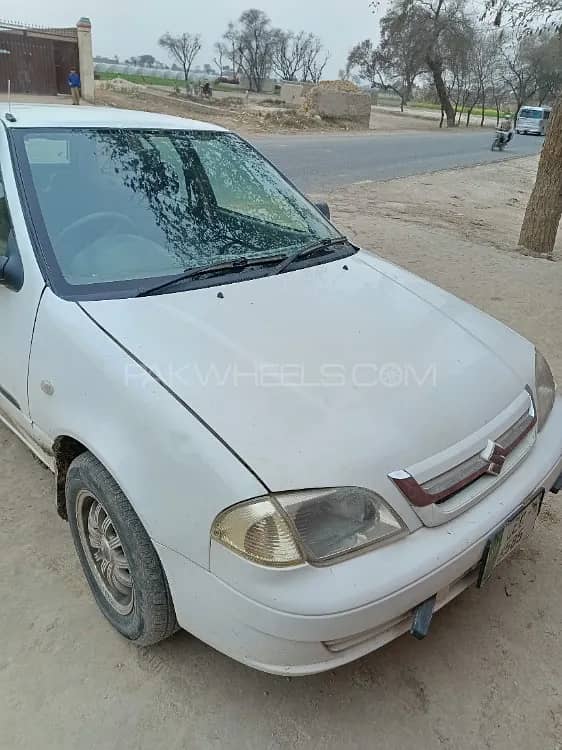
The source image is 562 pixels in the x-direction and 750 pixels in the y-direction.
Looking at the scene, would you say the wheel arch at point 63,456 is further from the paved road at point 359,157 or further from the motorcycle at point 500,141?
the motorcycle at point 500,141

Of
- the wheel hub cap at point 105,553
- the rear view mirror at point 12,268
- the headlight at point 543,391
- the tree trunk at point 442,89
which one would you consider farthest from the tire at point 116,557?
the tree trunk at point 442,89

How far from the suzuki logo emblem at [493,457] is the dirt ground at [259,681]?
726mm

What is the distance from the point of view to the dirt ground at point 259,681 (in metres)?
1.87

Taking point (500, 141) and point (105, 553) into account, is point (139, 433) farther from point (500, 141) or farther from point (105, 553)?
point (500, 141)

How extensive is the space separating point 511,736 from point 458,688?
0.68ft

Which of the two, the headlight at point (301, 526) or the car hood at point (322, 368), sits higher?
the car hood at point (322, 368)

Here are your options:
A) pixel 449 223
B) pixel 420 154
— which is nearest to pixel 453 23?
pixel 420 154

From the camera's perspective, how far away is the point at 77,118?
2.79 metres

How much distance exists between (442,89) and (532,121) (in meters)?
8.37

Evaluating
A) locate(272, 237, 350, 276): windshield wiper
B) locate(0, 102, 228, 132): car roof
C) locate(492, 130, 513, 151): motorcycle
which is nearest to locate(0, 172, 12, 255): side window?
locate(0, 102, 228, 132): car roof

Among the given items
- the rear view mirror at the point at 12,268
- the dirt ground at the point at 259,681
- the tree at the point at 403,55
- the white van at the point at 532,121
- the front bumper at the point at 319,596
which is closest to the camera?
the front bumper at the point at 319,596

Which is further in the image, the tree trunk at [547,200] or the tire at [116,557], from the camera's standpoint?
the tree trunk at [547,200]

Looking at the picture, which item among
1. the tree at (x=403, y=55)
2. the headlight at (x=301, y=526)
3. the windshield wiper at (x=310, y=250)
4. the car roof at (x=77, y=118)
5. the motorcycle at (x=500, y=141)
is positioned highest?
Result: the tree at (x=403, y=55)

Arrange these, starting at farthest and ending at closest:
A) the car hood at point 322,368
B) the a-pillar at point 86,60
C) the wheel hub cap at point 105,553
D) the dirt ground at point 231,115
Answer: the dirt ground at point 231,115
the a-pillar at point 86,60
the wheel hub cap at point 105,553
the car hood at point 322,368
